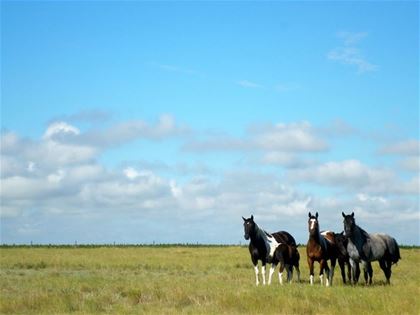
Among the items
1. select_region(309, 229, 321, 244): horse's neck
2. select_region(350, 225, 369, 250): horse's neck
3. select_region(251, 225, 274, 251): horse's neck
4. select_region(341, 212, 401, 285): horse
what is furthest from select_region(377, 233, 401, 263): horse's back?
select_region(251, 225, 274, 251): horse's neck

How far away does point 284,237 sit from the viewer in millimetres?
27172

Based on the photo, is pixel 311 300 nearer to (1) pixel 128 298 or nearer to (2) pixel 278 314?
(2) pixel 278 314

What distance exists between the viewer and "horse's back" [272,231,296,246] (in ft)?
88.0

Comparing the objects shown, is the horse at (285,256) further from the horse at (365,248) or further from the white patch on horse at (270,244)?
the horse at (365,248)

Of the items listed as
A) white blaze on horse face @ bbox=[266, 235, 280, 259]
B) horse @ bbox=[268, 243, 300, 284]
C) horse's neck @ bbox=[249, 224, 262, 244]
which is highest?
horse's neck @ bbox=[249, 224, 262, 244]

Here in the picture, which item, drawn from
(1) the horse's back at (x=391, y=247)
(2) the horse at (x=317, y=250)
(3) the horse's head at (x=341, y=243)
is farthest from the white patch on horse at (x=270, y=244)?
(1) the horse's back at (x=391, y=247)

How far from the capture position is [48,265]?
38.4m

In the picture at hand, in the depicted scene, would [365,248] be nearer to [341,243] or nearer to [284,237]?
[341,243]

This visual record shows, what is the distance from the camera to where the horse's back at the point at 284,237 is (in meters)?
26.8

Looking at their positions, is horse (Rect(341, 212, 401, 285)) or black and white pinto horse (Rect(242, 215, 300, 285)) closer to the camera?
horse (Rect(341, 212, 401, 285))

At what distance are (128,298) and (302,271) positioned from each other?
49.3 feet

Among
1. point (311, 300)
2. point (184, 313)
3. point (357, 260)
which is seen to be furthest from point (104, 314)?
point (357, 260)

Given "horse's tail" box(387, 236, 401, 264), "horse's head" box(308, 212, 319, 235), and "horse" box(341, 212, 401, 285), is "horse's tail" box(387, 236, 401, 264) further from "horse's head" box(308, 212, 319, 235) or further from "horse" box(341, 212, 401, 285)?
"horse's head" box(308, 212, 319, 235)

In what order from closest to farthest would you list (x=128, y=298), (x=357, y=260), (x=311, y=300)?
1. (x=311, y=300)
2. (x=128, y=298)
3. (x=357, y=260)
